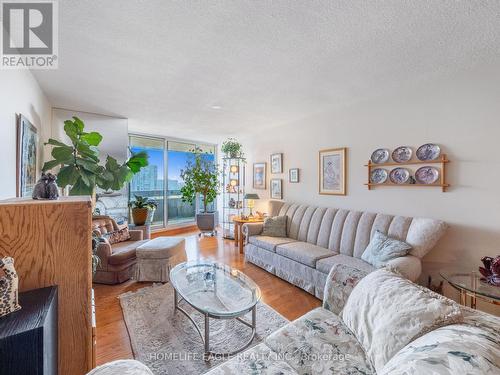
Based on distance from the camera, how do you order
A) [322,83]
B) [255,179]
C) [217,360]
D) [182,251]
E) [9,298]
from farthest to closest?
[255,179], [182,251], [322,83], [217,360], [9,298]

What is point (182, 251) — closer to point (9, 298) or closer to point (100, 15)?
point (9, 298)

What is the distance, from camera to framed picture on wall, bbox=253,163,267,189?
4957 millimetres

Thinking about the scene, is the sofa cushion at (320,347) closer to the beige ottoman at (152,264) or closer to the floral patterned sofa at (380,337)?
the floral patterned sofa at (380,337)

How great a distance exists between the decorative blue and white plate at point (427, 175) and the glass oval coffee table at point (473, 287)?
3.22 feet

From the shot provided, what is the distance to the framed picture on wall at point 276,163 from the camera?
176 inches

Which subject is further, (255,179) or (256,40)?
(255,179)

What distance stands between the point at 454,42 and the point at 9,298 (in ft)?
10.7

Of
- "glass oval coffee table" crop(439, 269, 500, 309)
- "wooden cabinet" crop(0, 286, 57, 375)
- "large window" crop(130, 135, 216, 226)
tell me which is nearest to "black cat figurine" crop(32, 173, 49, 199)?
"wooden cabinet" crop(0, 286, 57, 375)

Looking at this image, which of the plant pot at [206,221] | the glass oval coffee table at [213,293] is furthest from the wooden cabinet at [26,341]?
the plant pot at [206,221]

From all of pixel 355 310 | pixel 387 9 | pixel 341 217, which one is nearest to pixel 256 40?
pixel 387 9

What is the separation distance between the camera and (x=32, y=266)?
1.19 m

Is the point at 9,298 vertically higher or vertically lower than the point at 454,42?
lower

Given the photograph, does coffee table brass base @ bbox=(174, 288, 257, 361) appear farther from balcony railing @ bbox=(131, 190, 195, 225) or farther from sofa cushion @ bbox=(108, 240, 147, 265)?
balcony railing @ bbox=(131, 190, 195, 225)

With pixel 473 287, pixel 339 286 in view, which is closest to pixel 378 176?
pixel 473 287
